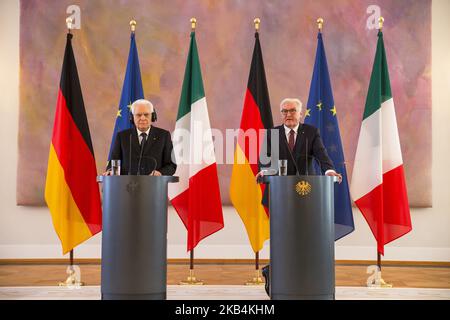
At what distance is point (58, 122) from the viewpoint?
564cm

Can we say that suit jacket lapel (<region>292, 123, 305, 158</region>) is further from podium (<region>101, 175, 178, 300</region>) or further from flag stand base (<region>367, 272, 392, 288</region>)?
flag stand base (<region>367, 272, 392, 288</region>)

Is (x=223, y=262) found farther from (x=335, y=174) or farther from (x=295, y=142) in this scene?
(x=335, y=174)

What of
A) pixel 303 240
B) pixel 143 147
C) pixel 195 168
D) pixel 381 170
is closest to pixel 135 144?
pixel 143 147

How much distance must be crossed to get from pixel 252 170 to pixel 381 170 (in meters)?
1.29

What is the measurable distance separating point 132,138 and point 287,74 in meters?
3.04

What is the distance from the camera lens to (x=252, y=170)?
5.79 metres

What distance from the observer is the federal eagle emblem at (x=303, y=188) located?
3920mm

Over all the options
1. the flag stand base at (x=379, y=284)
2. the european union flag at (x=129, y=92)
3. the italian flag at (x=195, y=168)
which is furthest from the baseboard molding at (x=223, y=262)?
the european union flag at (x=129, y=92)

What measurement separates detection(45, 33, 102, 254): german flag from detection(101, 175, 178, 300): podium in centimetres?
163

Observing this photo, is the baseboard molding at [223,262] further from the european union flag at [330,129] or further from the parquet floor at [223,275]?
the european union flag at [330,129]

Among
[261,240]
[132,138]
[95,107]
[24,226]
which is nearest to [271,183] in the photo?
[132,138]

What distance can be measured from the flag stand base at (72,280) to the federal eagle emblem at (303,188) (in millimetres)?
2552

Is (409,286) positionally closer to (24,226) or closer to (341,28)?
(341,28)

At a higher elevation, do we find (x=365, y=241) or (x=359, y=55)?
(x=359, y=55)
